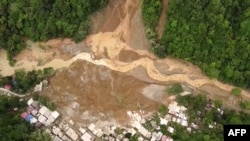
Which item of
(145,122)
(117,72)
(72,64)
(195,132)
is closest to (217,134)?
(195,132)

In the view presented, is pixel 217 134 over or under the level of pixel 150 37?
under

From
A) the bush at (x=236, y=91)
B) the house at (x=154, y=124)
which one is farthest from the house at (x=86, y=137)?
the bush at (x=236, y=91)

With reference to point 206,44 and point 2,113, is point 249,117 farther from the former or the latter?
point 2,113

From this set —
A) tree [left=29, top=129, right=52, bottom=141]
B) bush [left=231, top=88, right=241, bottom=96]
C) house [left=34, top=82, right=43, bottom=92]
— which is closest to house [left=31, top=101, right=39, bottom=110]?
house [left=34, top=82, right=43, bottom=92]

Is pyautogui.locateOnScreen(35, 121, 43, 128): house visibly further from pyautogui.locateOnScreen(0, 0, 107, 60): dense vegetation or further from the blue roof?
pyautogui.locateOnScreen(0, 0, 107, 60): dense vegetation

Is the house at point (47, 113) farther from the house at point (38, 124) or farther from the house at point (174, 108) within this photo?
the house at point (174, 108)

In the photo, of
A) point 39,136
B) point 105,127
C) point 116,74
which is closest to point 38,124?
point 39,136

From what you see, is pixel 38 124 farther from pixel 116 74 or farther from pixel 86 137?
pixel 116 74
